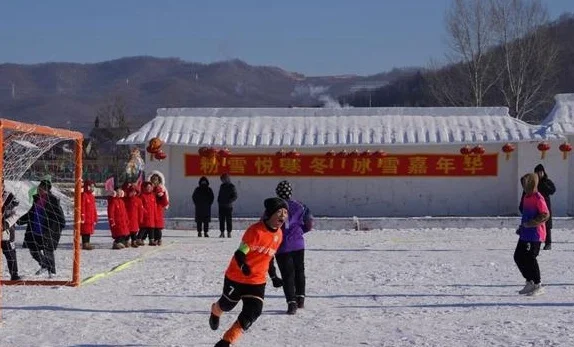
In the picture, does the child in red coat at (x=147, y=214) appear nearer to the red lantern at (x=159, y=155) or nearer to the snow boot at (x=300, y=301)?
the red lantern at (x=159, y=155)

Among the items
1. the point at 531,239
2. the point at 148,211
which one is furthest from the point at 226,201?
the point at 531,239

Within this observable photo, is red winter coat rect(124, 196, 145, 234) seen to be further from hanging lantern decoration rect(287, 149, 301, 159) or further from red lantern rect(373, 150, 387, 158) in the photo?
red lantern rect(373, 150, 387, 158)

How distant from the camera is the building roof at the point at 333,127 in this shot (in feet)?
101

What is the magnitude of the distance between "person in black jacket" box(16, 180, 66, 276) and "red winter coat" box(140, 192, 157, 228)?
6.52 meters

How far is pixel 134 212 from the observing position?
72.3ft

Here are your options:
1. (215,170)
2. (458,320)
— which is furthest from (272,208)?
(215,170)

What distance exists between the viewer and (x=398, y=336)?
994cm

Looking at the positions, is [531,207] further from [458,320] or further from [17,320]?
[17,320]

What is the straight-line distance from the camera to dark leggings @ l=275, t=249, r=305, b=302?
11.4 metres

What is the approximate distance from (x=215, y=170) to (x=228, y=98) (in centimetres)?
15219

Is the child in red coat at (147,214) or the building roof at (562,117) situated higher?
the building roof at (562,117)

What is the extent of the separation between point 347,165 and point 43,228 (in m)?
16.3

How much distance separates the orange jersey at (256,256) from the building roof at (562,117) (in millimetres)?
22961

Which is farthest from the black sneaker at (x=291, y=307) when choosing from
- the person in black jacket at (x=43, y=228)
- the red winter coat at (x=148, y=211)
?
the red winter coat at (x=148, y=211)
